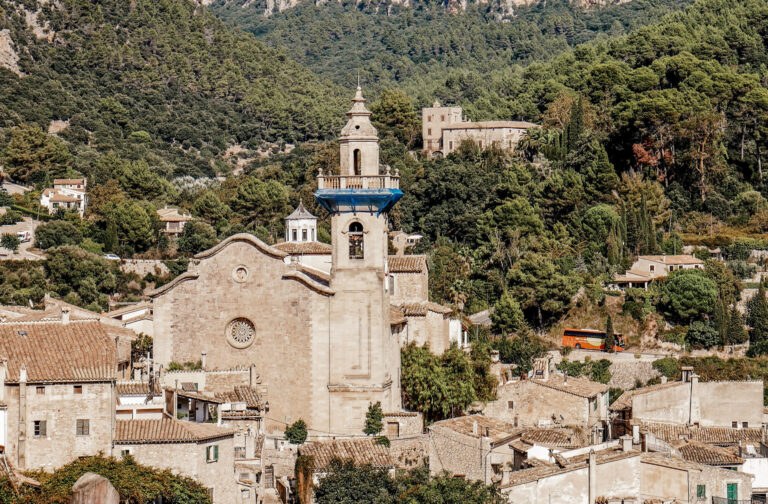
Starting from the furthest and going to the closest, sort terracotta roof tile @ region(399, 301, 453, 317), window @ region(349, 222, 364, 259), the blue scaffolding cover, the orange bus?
the orange bus
terracotta roof tile @ region(399, 301, 453, 317)
window @ region(349, 222, 364, 259)
the blue scaffolding cover

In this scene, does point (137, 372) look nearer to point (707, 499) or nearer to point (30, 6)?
point (707, 499)

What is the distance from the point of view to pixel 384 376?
164 feet

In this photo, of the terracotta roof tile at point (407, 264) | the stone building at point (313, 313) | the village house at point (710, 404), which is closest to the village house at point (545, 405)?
the village house at point (710, 404)

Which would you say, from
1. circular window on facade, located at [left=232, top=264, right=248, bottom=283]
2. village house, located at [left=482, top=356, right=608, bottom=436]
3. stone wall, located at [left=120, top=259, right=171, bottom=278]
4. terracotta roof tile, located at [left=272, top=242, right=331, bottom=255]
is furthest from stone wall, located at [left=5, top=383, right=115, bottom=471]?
stone wall, located at [left=120, top=259, right=171, bottom=278]

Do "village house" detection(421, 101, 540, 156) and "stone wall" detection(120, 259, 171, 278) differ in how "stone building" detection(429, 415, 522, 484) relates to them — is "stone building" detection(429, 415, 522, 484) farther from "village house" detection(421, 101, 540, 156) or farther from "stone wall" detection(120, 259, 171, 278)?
"village house" detection(421, 101, 540, 156)

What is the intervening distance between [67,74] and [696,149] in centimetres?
7042

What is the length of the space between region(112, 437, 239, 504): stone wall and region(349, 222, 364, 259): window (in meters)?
13.0

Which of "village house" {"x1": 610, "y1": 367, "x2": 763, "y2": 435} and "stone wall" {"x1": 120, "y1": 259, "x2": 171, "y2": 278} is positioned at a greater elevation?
"stone wall" {"x1": 120, "y1": 259, "x2": 171, "y2": 278}

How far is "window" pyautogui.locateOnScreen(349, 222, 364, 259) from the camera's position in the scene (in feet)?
167

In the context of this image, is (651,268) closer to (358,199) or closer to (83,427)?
(358,199)

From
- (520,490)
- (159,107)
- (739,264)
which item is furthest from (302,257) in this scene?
(159,107)

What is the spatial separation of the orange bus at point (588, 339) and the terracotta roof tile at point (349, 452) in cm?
2912

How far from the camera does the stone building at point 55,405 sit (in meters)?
37.3

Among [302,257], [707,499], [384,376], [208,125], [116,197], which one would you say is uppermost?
[208,125]
